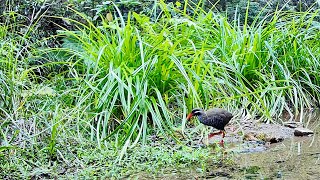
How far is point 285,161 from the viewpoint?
7.93ft

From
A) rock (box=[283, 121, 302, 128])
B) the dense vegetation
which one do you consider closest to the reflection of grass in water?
the dense vegetation

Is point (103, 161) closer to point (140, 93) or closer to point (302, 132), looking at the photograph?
point (140, 93)

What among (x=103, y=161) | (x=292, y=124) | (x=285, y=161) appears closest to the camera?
(x=285, y=161)

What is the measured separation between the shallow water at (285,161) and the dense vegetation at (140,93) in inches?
10.1

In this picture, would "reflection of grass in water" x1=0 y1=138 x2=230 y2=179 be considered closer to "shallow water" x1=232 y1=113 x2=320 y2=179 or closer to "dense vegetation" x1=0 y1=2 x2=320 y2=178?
"dense vegetation" x1=0 y1=2 x2=320 y2=178

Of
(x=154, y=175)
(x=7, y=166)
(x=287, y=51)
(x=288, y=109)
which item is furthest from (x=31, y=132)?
(x=287, y=51)

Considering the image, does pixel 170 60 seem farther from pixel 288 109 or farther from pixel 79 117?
pixel 288 109

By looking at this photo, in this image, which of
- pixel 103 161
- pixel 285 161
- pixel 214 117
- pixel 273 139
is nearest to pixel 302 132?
pixel 273 139

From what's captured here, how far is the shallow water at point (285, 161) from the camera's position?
7.12 ft

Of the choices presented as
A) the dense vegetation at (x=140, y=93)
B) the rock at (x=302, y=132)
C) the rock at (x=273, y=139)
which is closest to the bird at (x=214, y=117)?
the dense vegetation at (x=140, y=93)

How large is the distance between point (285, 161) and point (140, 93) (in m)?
1.12

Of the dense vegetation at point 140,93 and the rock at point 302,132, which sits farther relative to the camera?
the rock at point 302,132

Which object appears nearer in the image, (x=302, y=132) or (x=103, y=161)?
(x=103, y=161)

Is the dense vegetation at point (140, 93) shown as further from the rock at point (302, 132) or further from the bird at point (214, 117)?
the rock at point (302, 132)
